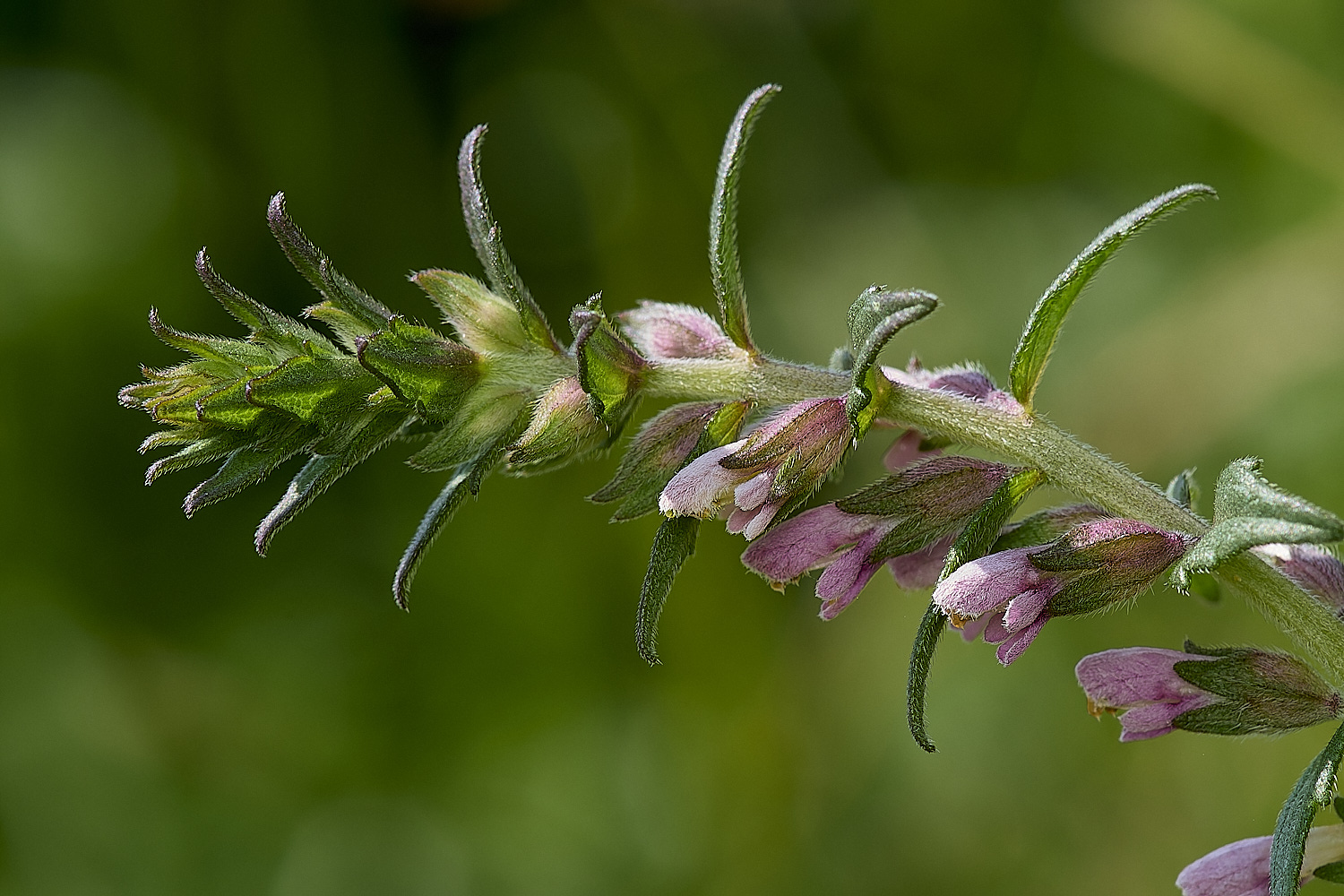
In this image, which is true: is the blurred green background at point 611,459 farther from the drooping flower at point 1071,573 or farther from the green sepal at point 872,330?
the green sepal at point 872,330

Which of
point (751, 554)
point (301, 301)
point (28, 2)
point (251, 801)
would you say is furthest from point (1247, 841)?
point (28, 2)

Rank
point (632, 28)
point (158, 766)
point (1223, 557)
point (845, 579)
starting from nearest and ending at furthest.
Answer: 1. point (1223, 557)
2. point (845, 579)
3. point (158, 766)
4. point (632, 28)

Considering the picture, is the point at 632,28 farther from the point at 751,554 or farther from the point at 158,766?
the point at 751,554

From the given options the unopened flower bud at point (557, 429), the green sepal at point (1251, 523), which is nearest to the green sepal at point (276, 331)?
the unopened flower bud at point (557, 429)

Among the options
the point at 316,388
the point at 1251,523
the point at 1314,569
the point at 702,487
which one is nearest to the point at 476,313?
the point at 316,388

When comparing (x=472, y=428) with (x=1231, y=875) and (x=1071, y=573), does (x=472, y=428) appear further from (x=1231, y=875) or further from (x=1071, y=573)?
(x=1231, y=875)

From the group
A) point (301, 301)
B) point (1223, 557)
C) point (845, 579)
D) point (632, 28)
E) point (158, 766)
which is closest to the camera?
point (1223, 557)

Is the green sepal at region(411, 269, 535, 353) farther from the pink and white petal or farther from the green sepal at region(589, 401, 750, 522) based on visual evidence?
the pink and white petal

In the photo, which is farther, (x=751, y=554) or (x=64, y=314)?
(x=64, y=314)
